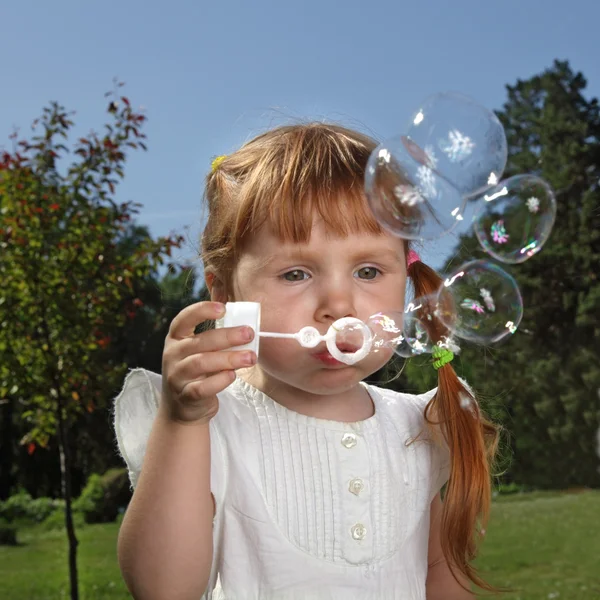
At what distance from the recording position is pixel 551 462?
9.24 m

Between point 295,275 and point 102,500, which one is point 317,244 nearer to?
point 295,275

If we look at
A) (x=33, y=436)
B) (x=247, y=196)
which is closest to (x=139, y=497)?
(x=247, y=196)

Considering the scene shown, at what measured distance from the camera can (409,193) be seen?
211 cm

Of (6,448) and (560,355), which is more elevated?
(560,355)

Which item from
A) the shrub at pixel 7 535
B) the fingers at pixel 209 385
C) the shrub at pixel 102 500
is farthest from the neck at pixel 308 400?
the shrub at pixel 102 500

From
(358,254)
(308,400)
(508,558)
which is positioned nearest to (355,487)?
(308,400)

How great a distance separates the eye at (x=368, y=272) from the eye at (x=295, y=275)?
126mm

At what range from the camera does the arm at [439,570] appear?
2.24 m

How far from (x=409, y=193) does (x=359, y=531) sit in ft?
2.68

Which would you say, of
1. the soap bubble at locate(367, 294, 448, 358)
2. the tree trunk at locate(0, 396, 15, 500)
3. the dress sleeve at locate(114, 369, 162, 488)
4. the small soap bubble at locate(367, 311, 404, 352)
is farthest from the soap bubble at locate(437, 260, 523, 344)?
the tree trunk at locate(0, 396, 15, 500)

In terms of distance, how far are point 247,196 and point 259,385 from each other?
49 cm

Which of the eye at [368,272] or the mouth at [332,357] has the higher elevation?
the eye at [368,272]

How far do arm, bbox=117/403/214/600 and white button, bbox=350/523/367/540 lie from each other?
367mm

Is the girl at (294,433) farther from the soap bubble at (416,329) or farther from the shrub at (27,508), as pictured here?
the shrub at (27,508)
